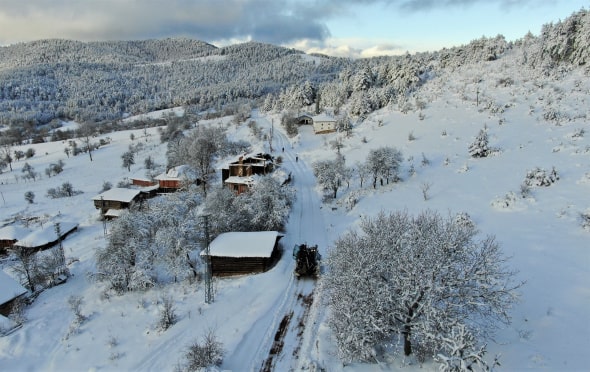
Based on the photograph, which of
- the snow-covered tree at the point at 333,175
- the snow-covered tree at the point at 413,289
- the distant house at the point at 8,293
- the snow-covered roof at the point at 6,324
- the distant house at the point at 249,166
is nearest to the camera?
the snow-covered tree at the point at 413,289

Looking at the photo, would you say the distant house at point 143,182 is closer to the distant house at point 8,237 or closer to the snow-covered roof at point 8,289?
the distant house at point 8,237

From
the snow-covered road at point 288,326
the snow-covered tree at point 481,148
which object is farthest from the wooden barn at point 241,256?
the snow-covered tree at point 481,148

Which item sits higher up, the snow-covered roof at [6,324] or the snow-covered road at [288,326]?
the snow-covered road at [288,326]

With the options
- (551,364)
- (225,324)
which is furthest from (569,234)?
(225,324)

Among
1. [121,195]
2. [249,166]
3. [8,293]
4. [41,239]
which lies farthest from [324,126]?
[8,293]

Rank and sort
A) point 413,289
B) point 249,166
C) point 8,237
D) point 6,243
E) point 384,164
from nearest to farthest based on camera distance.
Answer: point 413,289, point 8,237, point 6,243, point 384,164, point 249,166

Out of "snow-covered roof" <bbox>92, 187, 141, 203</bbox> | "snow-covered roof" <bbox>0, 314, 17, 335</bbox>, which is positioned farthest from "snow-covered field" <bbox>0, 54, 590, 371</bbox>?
"snow-covered roof" <bbox>92, 187, 141, 203</bbox>

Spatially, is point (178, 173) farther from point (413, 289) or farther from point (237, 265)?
point (413, 289)
